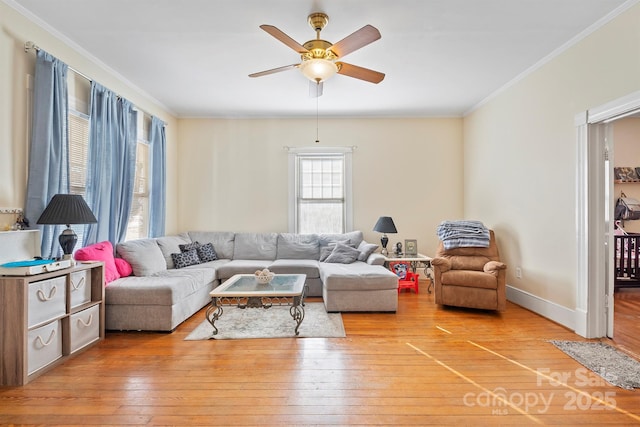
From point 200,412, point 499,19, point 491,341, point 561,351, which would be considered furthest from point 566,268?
point 200,412

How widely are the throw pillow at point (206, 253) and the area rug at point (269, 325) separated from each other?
1.18 meters

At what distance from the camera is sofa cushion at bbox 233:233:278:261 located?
17.5 ft

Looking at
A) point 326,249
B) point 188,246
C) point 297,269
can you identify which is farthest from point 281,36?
point 188,246

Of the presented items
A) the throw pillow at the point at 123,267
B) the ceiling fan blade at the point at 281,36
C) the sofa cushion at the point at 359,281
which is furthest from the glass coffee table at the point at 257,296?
the ceiling fan blade at the point at 281,36

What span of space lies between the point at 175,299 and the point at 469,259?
3.57 m

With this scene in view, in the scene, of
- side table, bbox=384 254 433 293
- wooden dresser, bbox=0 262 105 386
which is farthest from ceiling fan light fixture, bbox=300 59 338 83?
side table, bbox=384 254 433 293

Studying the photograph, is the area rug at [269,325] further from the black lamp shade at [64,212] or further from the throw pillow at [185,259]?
the black lamp shade at [64,212]

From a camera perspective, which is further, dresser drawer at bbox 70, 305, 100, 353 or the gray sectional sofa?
the gray sectional sofa

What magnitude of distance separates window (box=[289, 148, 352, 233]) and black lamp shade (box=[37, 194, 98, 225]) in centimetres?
340

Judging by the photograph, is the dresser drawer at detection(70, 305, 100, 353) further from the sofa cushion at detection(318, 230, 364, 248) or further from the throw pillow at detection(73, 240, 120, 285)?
the sofa cushion at detection(318, 230, 364, 248)

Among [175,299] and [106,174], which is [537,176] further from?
[106,174]

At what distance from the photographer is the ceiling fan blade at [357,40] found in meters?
2.39

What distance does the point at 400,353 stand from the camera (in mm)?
2898

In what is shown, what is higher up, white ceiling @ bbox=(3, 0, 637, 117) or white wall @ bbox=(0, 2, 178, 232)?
white ceiling @ bbox=(3, 0, 637, 117)
